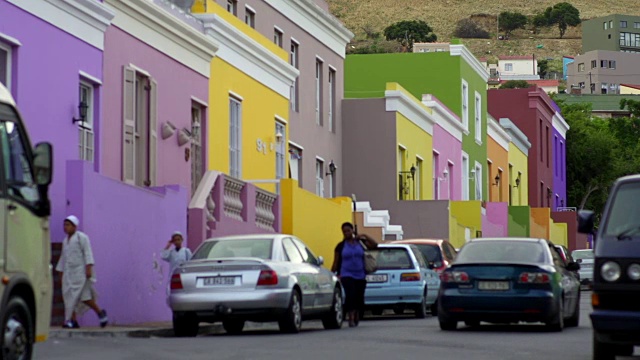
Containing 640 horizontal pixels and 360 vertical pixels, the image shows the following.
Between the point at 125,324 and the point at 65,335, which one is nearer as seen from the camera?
the point at 65,335

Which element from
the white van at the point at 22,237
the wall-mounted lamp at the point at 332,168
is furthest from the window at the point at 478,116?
the white van at the point at 22,237

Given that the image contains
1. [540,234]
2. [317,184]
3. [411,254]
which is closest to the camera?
[411,254]

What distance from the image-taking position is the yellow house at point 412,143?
147 ft

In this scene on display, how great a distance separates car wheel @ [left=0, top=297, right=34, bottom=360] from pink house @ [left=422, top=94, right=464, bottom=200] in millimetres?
35890

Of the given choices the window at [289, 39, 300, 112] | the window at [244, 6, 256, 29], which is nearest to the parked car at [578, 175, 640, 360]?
the window at [244, 6, 256, 29]

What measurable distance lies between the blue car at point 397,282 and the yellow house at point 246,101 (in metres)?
4.25

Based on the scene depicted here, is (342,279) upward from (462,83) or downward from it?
downward

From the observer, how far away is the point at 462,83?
53.8 metres

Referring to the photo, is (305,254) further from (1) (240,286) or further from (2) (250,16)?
(2) (250,16)

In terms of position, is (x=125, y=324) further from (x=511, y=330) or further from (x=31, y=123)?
(x=511, y=330)

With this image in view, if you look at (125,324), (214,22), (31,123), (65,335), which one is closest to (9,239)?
(65,335)

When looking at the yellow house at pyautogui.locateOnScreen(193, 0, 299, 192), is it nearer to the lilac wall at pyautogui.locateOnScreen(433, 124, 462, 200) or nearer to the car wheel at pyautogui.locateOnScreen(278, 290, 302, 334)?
the car wheel at pyautogui.locateOnScreen(278, 290, 302, 334)

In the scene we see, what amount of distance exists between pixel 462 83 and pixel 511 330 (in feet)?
103

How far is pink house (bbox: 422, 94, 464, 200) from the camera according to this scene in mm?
50438
